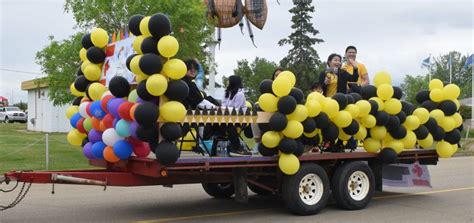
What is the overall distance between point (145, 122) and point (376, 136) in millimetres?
4269

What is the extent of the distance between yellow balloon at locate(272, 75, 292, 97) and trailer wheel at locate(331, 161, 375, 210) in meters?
1.81

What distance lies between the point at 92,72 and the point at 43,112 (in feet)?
106

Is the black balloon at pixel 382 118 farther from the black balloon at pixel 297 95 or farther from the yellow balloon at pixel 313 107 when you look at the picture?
the black balloon at pixel 297 95

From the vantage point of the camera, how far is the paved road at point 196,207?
8.61 metres

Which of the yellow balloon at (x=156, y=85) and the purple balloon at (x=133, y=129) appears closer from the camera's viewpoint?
the yellow balloon at (x=156, y=85)

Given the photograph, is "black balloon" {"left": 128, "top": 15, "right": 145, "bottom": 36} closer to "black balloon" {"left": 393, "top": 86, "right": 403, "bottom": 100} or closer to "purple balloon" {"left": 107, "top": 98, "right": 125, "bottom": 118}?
"purple balloon" {"left": 107, "top": 98, "right": 125, "bottom": 118}

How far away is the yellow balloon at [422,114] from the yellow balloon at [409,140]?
0.32 m

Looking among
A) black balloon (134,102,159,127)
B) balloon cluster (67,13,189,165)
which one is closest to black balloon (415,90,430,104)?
balloon cluster (67,13,189,165)

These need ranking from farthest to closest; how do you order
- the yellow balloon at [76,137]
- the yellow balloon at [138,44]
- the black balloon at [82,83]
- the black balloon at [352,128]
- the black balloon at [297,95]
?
the yellow balloon at [76,137] → the black balloon at [82,83] → the black balloon at [352,128] → the black balloon at [297,95] → the yellow balloon at [138,44]

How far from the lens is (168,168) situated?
7535mm

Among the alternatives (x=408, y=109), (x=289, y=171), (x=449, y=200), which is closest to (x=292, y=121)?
(x=289, y=171)

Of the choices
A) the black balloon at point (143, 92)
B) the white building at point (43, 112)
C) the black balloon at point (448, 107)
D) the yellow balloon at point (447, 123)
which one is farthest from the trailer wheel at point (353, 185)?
the white building at point (43, 112)

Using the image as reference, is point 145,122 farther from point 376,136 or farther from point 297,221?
point 376,136

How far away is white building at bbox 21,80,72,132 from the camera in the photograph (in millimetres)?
37469
